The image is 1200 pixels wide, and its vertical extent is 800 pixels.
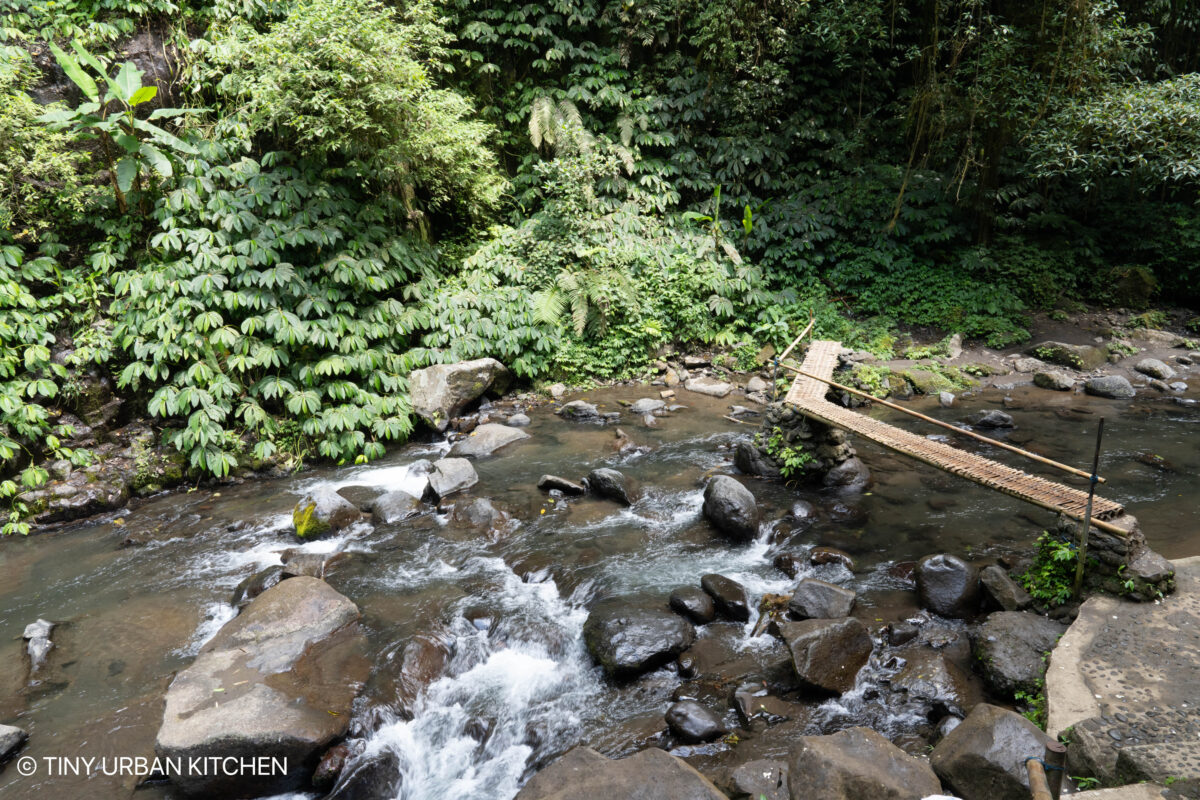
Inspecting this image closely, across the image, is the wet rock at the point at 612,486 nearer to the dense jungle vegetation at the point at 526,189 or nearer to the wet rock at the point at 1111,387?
the dense jungle vegetation at the point at 526,189

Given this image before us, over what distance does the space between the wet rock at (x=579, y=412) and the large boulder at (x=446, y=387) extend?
131 centimetres

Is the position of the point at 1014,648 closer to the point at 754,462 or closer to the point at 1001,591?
the point at 1001,591

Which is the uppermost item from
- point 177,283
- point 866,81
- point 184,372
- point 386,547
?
point 866,81

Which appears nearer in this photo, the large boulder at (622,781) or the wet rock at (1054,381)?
the large boulder at (622,781)

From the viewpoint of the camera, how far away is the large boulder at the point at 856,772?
2869 mm

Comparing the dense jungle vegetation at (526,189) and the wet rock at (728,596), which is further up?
the dense jungle vegetation at (526,189)

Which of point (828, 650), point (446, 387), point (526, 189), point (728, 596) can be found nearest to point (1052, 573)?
point (828, 650)

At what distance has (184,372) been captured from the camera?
7.56 m

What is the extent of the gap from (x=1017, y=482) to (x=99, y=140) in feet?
35.3

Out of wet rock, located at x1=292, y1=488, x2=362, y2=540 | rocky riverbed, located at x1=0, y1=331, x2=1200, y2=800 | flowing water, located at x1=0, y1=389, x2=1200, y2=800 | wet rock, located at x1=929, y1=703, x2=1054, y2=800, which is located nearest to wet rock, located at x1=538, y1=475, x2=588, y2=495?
rocky riverbed, located at x1=0, y1=331, x2=1200, y2=800

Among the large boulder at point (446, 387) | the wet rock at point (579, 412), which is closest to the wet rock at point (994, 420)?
the wet rock at point (579, 412)

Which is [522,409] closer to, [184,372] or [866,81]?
[184,372]

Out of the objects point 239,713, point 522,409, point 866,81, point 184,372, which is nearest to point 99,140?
point 184,372

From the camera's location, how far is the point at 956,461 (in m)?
5.16
